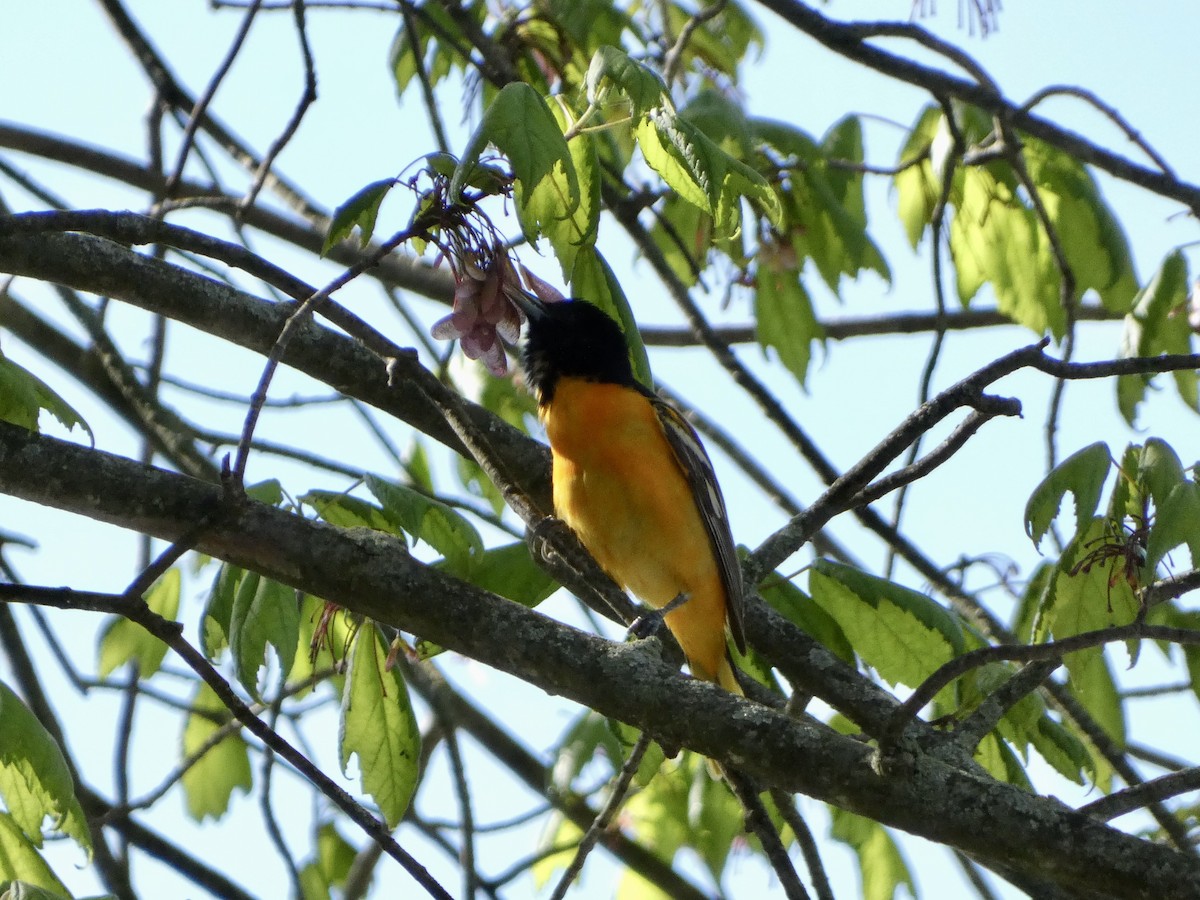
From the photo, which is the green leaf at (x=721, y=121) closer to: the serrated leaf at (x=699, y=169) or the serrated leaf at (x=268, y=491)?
the serrated leaf at (x=699, y=169)

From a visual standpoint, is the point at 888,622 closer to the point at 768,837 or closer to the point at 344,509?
the point at 768,837

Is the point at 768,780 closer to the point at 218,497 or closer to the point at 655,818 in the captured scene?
the point at 218,497

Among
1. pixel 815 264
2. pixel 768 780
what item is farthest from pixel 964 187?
pixel 768 780

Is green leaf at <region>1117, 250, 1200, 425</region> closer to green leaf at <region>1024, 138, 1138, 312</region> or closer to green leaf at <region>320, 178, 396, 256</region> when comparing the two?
green leaf at <region>1024, 138, 1138, 312</region>

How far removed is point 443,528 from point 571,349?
2.08m

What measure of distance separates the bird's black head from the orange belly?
93mm

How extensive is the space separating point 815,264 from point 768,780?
2.66 meters

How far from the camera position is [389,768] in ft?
10.5

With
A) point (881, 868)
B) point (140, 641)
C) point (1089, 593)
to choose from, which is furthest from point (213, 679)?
point (881, 868)

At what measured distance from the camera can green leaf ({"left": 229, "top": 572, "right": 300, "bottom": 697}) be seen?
9.46 ft

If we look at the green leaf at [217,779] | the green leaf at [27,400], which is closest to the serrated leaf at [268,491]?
the green leaf at [27,400]

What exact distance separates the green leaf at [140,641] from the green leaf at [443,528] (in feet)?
5.89

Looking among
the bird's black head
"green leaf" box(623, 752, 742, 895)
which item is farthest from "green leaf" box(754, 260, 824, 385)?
"green leaf" box(623, 752, 742, 895)

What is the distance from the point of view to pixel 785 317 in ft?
15.6
